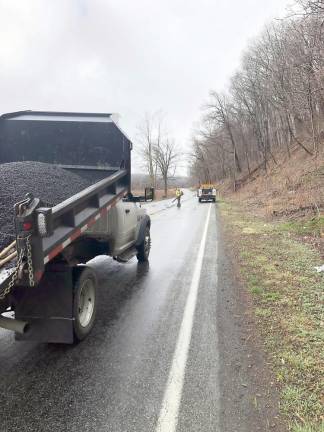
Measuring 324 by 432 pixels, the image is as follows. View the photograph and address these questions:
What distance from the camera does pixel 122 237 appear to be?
6.25 m

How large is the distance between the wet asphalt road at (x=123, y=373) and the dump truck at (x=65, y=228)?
0.29 metres

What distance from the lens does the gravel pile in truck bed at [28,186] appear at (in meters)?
3.55

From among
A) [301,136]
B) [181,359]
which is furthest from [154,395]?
[301,136]

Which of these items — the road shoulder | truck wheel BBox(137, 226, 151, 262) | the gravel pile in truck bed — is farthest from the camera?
truck wheel BBox(137, 226, 151, 262)

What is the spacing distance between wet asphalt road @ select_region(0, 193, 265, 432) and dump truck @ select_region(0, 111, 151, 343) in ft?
0.97

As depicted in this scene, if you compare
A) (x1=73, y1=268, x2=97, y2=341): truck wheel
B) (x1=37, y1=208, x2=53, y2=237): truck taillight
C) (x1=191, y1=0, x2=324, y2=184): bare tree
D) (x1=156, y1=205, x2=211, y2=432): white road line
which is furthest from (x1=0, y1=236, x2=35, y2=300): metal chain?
(x1=191, y1=0, x2=324, y2=184): bare tree

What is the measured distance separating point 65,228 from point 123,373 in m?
1.63

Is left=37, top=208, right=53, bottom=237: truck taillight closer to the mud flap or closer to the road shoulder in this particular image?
the mud flap

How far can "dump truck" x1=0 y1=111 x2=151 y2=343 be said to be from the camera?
3.05 m

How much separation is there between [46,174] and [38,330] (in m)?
2.02

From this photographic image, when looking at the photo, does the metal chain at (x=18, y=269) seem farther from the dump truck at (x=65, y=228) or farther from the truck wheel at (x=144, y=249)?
the truck wheel at (x=144, y=249)

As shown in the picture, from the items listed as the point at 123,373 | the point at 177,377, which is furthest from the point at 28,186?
the point at 177,377

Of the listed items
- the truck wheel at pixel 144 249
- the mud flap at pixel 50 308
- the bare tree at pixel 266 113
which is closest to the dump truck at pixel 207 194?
the bare tree at pixel 266 113

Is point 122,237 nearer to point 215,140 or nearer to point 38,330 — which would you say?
point 38,330
